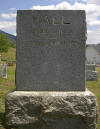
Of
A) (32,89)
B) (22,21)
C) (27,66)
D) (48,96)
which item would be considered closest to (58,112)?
(48,96)

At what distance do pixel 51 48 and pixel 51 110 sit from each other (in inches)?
43.3

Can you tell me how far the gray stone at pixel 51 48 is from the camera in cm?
448

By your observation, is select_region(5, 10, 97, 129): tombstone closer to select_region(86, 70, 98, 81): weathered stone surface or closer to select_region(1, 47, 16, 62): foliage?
select_region(86, 70, 98, 81): weathered stone surface

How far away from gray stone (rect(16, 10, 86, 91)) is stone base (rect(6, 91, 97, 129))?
13.0 inches

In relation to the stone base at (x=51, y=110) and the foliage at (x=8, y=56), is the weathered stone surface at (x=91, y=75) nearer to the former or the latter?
the stone base at (x=51, y=110)

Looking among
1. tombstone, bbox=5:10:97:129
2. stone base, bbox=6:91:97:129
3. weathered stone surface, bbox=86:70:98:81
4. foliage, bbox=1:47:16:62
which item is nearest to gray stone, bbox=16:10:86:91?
tombstone, bbox=5:10:97:129

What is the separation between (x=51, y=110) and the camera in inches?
167

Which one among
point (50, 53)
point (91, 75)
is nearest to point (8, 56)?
point (91, 75)

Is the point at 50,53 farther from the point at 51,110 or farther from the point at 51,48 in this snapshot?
the point at 51,110

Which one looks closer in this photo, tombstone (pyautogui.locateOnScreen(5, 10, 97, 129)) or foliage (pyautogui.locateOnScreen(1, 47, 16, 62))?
tombstone (pyautogui.locateOnScreen(5, 10, 97, 129))

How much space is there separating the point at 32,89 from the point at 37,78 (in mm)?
223

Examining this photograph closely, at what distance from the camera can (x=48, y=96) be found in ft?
14.1

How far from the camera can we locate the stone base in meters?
4.26

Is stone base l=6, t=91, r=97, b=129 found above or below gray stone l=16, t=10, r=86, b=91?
below
